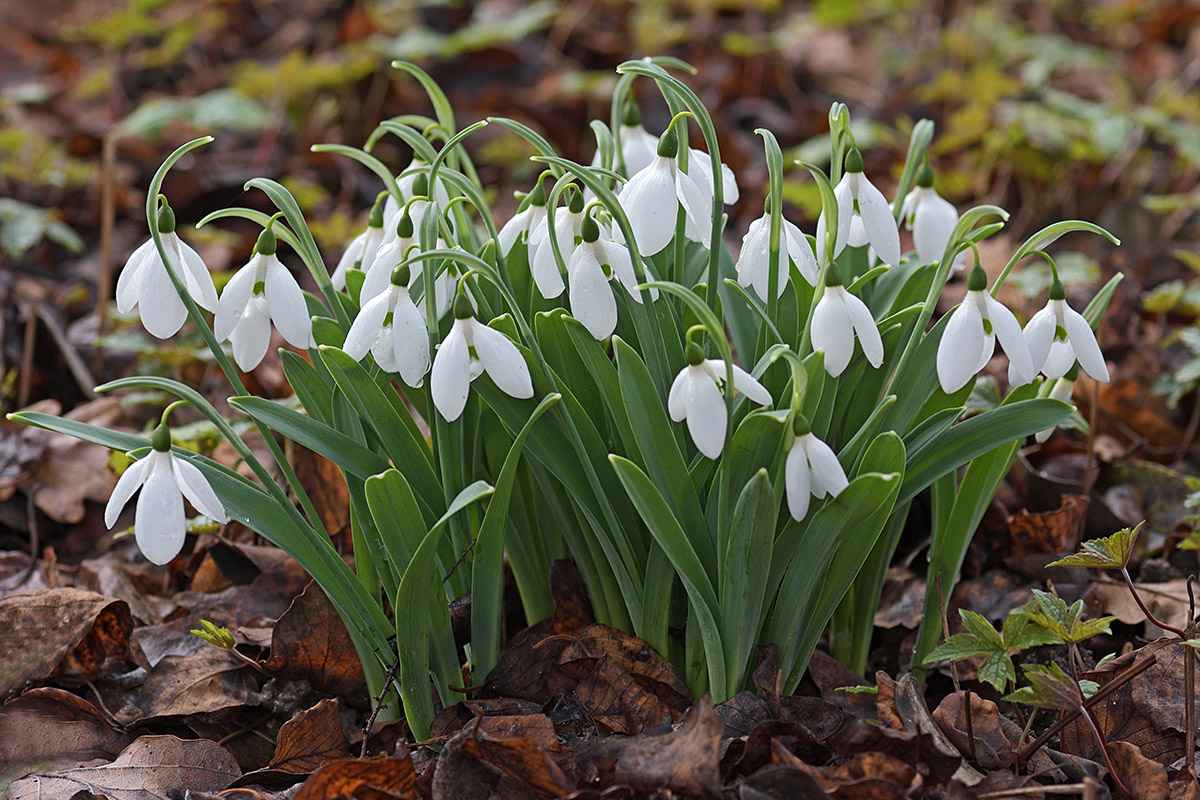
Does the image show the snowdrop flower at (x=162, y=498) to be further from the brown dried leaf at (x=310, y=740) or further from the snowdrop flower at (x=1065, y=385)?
the snowdrop flower at (x=1065, y=385)

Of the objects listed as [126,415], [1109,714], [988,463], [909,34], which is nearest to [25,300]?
[126,415]

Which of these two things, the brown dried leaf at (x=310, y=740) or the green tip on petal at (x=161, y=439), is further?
the brown dried leaf at (x=310, y=740)

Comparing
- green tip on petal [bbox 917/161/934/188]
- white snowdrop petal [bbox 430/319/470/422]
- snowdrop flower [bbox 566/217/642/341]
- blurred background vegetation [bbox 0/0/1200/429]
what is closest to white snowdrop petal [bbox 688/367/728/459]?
snowdrop flower [bbox 566/217/642/341]

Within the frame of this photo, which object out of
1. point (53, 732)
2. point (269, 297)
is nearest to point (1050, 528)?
point (269, 297)

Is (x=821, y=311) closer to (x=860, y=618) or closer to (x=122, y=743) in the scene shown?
(x=860, y=618)

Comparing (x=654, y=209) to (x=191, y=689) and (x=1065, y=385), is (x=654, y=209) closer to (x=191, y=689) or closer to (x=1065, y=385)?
(x=1065, y=385)

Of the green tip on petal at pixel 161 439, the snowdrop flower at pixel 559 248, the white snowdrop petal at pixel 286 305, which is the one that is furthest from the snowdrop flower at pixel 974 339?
the green tip on petal at pixel 161 439

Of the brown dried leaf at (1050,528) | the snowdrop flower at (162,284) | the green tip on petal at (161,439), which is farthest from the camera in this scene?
the brown dried leaf at (1050,528)
